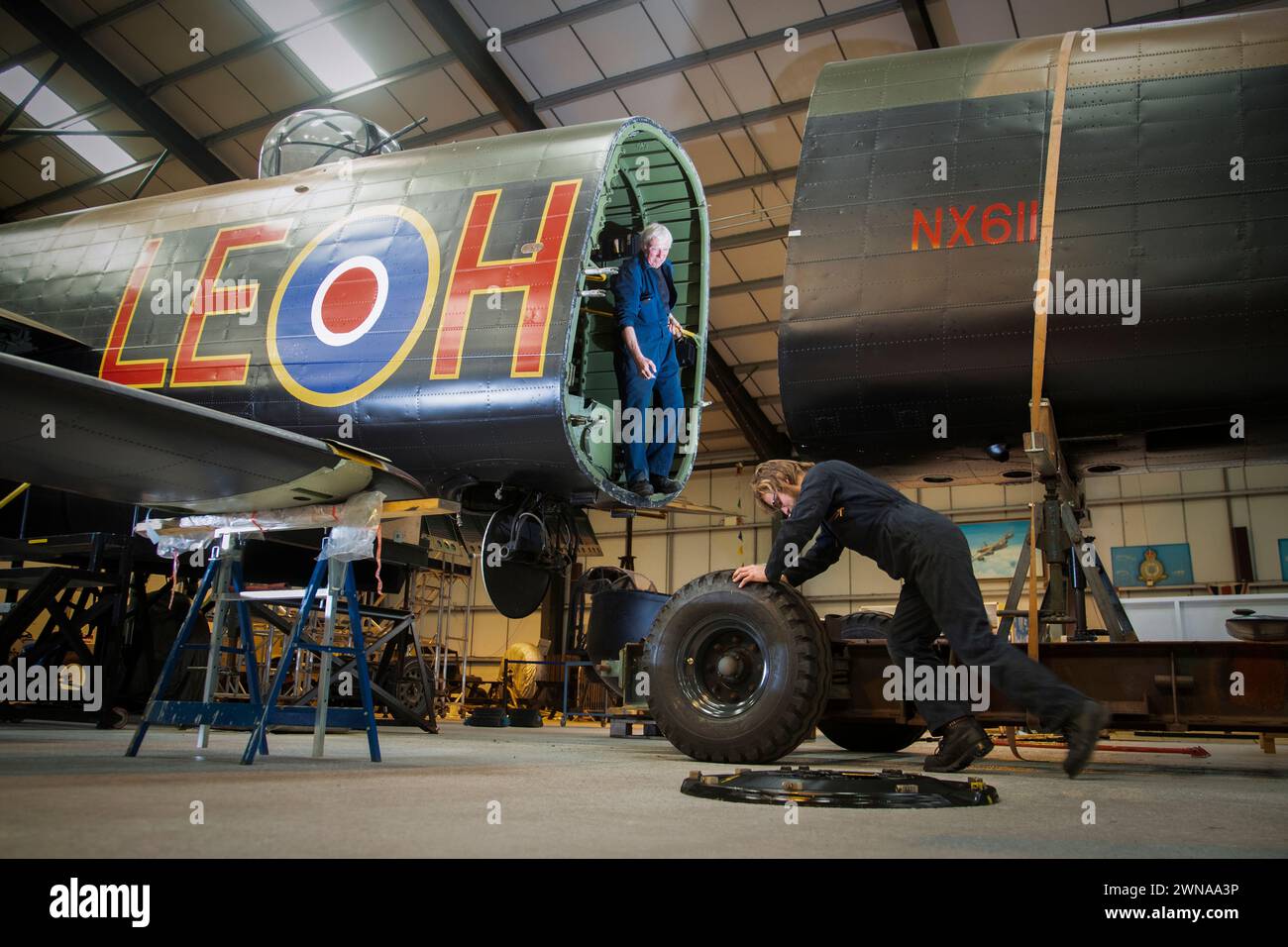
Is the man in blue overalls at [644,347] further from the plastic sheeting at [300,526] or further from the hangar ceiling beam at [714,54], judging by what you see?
the hangar ceiling beam at [714,54]

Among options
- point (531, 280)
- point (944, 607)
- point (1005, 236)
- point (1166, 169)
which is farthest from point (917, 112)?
point (944, 607)

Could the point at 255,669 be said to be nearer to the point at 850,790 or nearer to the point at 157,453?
the point at 157,453

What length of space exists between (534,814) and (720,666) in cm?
258

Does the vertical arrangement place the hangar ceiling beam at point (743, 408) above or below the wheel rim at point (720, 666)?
above

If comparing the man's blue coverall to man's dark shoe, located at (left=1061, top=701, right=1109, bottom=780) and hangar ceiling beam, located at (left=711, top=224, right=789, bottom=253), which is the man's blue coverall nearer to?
man's dark shoe, located at (left=1061, top=701, right=1109, bottom=780)

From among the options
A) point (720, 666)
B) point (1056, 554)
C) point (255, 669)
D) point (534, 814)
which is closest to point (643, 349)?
point (720, 666)

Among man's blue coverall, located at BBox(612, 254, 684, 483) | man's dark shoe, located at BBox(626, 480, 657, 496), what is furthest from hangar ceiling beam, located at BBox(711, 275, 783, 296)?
man's dark shoe, located at BBox(626, 480, 657, 496)

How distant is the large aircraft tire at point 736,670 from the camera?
5.27m

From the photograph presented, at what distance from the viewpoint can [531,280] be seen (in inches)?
274

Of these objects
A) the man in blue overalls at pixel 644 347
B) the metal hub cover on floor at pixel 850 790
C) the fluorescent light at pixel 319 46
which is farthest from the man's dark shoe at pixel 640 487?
the fluorescent light at pixel 319 46

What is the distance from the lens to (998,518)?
2722 centimetres

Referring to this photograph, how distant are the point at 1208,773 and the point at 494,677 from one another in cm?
2739

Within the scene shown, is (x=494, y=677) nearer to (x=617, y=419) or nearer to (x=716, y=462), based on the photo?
(x=716, y=462)

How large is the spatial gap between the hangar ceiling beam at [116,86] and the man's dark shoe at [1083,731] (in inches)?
825
